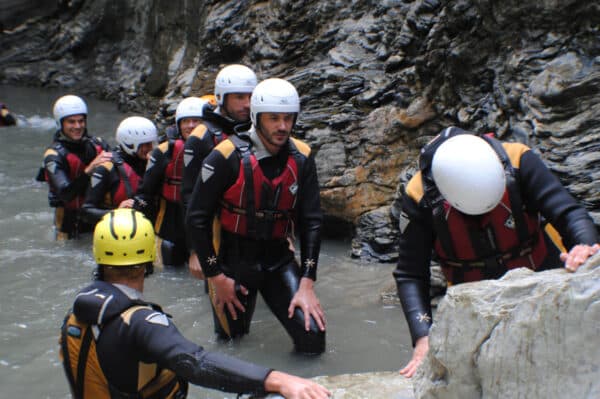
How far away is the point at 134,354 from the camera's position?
3043 mm

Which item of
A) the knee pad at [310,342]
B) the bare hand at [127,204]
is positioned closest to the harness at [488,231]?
the knee pad at [310,342]

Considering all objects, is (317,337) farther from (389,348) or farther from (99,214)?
(99,214)

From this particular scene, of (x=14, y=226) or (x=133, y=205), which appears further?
(x=14, y=226)

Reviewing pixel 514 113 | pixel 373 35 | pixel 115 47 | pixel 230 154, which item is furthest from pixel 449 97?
pixel 115 47

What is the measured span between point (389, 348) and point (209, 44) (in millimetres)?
8463

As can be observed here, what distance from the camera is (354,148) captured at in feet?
26.1

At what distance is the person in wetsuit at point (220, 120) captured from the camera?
19.5ft

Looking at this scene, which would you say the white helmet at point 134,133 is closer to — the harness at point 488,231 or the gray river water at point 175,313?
the gray river water at point 175,313

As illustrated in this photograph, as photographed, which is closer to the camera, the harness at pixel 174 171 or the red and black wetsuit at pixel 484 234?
the red and black wetsuit at pixel 484 234

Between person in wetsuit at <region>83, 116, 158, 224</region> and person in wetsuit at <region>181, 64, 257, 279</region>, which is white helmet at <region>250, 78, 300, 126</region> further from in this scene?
person in wetsuit at <region>83, 116, 158, 224</region>

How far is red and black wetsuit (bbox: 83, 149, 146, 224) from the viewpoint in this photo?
7.46m

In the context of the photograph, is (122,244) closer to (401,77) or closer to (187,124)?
(187,124)

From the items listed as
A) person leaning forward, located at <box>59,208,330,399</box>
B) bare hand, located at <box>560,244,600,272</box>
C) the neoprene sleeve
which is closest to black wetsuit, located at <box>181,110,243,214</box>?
person leaning forward, located at <box>59,208,330,399</box>

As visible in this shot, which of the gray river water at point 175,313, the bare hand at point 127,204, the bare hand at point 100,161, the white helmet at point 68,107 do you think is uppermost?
the white helmet at point 68,107
